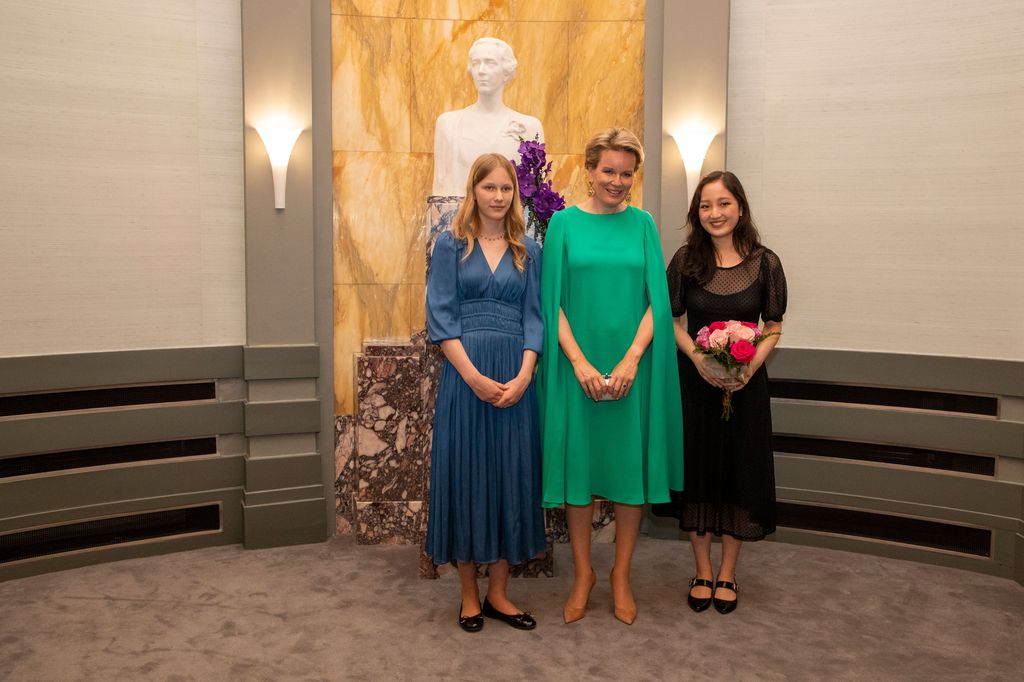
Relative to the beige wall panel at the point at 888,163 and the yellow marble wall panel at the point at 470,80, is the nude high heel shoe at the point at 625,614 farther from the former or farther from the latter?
the yellow marble wall panel at the point at 470,80

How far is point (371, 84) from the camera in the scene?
4449 millimetres

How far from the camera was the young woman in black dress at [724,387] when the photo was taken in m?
3.23

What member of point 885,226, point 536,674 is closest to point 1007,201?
point 885,226

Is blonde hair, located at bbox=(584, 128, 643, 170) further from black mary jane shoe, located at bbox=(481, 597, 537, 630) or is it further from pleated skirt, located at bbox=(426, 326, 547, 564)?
black mary jane shoe, located at bbox=(481, 597, 537, 630)

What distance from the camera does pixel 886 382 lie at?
161 inches

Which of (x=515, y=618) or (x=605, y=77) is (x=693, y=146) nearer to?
Result: (x=605, y=77)

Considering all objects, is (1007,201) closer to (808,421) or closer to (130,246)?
(808,421)

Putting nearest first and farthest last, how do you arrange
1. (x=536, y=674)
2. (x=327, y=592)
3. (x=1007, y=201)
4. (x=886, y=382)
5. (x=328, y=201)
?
(x=536, y=674), (x=327, y=592), (x=1007, y=201), (x=886, y=382), (x=328, y=201)

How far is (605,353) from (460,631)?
1265mm

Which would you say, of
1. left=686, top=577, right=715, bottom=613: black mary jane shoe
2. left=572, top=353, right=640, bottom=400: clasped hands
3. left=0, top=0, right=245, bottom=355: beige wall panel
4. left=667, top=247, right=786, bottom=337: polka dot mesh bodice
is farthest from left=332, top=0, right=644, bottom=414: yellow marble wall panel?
left=686, top=577, right=715, bottom=613: black mary jane shoe

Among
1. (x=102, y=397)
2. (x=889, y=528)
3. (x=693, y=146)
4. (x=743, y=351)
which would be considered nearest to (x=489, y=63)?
(x=693, y=146)

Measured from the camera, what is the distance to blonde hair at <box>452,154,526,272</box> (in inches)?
115

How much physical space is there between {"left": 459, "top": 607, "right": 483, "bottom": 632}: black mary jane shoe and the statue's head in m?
2.71

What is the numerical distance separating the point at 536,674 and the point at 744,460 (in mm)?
1241
